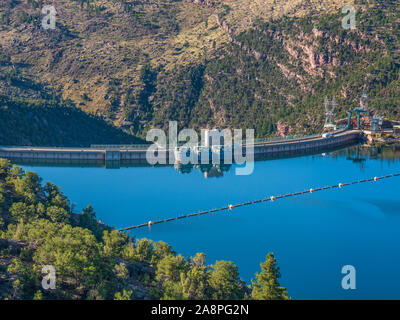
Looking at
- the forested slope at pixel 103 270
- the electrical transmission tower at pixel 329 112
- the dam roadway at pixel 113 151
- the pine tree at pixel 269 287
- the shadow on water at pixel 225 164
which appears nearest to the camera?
the forested slope at pixel 103 270

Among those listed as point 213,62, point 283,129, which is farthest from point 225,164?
point 213,62

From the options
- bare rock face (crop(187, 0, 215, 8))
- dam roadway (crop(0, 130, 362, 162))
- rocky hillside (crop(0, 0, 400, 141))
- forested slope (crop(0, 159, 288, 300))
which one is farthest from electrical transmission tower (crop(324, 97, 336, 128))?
forested slope (crop(0, 159, 288, 300))

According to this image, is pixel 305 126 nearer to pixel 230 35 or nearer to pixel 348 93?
pixel 348 93

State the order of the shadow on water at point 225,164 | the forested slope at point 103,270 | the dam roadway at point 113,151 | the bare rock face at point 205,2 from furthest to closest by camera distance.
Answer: the bare rock face at point 205,2 → the dam roadway at point 113,151 → the shadow on water at point 225,164 → the forested slope at point 103,270

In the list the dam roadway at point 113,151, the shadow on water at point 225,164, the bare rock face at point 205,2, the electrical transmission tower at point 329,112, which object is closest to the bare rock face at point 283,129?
the electrical transmission tower at point 329,112

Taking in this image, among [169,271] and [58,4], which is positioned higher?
[58,4]

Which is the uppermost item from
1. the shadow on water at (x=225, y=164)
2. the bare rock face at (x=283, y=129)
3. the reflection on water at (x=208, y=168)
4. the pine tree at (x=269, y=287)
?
the bare rock face at (x=283, y=129)

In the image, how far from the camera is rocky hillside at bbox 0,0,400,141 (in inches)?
5630

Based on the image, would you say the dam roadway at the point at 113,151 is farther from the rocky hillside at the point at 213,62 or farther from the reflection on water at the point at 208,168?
the rocky hillside at the point at 213,62

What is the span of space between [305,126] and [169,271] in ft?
320

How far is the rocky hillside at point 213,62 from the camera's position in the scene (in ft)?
469

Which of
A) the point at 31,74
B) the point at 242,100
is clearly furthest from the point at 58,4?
the point at 242,100

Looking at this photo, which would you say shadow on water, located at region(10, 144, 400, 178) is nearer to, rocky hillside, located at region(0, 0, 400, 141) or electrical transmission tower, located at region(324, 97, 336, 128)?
electrical transmission tower, located at region(324, 97, 336, 128)
